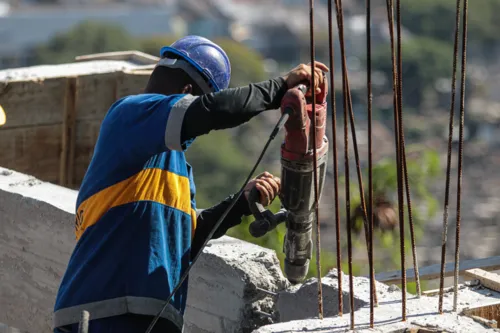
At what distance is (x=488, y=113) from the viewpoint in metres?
71.2

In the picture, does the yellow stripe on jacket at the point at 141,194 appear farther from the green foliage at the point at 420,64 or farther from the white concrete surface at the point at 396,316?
the green foliage at the point at 420,64

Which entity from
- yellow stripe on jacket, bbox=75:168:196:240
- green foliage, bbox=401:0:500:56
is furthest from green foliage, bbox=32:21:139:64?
yellow stripe on jacket, bbox=75:168:196:240

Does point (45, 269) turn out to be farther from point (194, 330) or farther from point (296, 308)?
point (296, 308)

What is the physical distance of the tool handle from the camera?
4309 mm

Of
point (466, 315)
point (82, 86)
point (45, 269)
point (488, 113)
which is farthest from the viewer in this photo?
point (488, 113)

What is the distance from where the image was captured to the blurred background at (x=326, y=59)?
56.6 metres

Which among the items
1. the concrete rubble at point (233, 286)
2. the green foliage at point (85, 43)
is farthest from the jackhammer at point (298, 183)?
the green foliage at point (85, 43)

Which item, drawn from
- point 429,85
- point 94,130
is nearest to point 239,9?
point 429,85

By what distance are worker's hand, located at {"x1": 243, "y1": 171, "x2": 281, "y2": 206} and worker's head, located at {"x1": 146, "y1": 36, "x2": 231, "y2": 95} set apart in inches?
15.6

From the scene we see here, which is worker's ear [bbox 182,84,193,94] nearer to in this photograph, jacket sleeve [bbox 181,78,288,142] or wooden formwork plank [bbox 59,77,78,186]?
jacket sleeve [bbox 181,78,288,142]

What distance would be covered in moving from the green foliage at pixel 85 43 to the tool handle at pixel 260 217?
210ft

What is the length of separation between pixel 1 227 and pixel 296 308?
6.63 feet

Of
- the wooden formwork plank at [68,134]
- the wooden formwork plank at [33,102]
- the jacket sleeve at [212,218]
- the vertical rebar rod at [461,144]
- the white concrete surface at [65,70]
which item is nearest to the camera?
the vertical rebar rod at [461,144]

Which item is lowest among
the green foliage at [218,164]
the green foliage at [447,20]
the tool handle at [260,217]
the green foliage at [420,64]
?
the green foliage at [218,164]
